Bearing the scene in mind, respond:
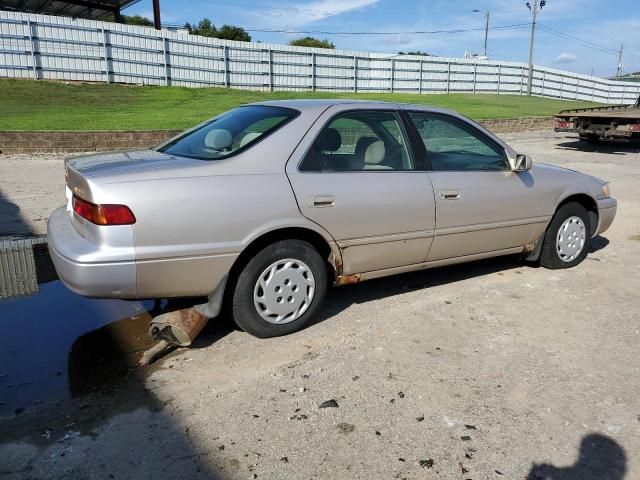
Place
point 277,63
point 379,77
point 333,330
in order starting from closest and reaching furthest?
point 333,330 → point 277,63 → point 379,77

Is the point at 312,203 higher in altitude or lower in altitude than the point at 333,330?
higher

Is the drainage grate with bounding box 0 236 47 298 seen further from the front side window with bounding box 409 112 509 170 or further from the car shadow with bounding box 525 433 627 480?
the car shadow with bounding box 525 433 627 480

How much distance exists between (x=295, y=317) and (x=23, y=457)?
1.80 m

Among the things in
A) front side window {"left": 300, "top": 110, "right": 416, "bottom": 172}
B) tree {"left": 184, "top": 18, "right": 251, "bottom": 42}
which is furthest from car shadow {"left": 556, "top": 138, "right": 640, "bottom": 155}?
tree {"left": 184, "top": 18, "right": 251, "bottom": 42}

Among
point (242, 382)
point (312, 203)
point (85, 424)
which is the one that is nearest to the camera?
point (85, 424)

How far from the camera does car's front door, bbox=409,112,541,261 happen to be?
4277 mm

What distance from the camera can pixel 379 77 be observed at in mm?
29781

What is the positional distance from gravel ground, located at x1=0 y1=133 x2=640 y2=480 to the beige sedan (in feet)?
1.31

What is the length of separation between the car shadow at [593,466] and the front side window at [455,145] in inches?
89.9

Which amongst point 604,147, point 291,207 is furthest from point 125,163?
point 604,147

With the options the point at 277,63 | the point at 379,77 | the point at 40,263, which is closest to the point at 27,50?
the point at 277,63

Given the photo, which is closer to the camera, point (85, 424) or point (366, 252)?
point (85, 424)

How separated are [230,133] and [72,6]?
38518mm

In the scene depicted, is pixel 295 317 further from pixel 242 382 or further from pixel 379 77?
pixel 379 77
